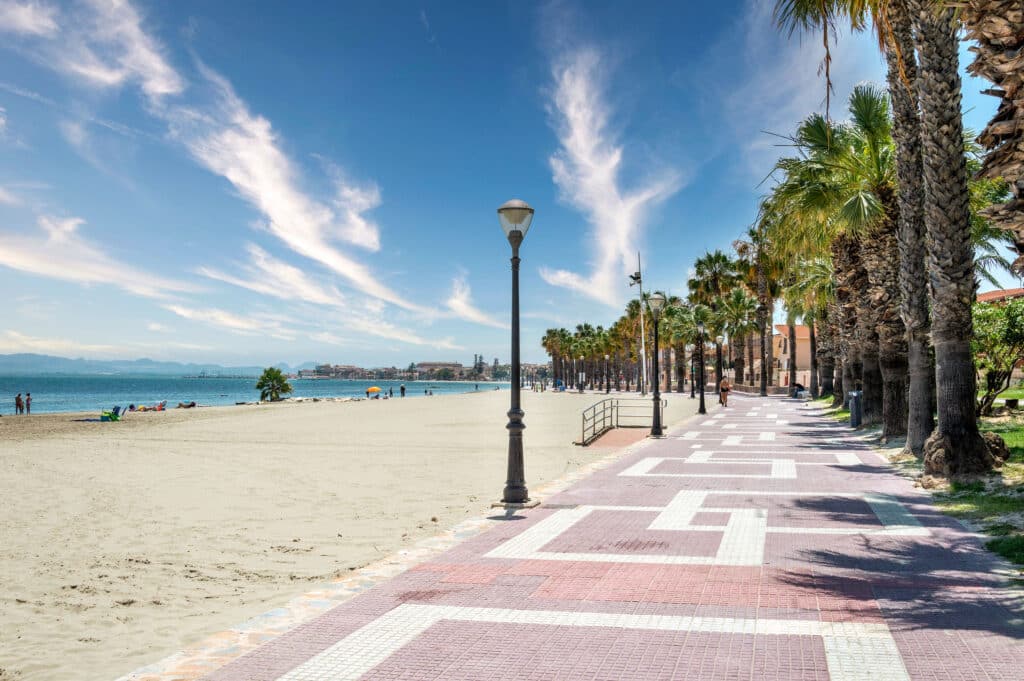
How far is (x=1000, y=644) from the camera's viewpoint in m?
4.55

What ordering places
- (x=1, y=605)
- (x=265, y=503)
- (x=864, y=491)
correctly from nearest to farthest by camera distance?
(x=1, y=605) → (x=864, y=491) → (x=265, y=503)

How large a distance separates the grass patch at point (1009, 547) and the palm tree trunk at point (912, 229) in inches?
262

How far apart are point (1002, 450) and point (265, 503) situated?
12.2m

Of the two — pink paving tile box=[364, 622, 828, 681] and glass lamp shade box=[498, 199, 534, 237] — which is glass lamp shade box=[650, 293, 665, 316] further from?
pink paving tile box=[364, 622, 828, 681]

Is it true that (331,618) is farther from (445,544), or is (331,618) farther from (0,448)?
(0,448)

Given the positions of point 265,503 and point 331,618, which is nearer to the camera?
point 331,618

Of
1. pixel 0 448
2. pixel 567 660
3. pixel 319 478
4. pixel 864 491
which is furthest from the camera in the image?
pixel 0 448

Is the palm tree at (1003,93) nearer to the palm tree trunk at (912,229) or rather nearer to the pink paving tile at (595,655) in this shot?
the pink paving tile at (595,655)

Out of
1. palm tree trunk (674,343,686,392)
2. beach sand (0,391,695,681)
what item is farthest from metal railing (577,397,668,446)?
palm tree trunk (674,343,686,392)

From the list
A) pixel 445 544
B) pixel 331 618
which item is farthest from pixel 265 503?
pixel 331 618

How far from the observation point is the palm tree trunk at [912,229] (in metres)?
13.5

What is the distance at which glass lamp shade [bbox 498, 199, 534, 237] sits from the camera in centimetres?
1055

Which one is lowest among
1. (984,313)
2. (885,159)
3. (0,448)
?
(0,448)

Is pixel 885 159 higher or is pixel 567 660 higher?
pixel 885 159
